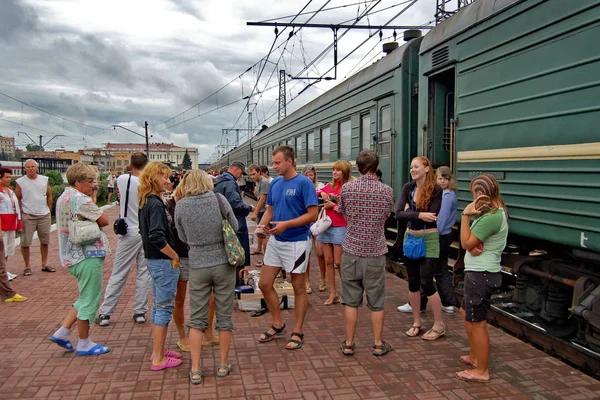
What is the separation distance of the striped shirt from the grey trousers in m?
2.52

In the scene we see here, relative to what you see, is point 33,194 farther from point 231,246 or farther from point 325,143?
point 325,143

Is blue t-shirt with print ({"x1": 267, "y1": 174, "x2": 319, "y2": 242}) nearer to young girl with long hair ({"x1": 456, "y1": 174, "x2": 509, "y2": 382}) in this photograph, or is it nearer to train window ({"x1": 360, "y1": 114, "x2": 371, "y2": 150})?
young girl with long hair ({"x1": 456, "y1": 174, "x2": 509, "y2": 382})

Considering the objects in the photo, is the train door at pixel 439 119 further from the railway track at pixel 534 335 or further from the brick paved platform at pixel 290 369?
the brick paved platform at pixel 290 369

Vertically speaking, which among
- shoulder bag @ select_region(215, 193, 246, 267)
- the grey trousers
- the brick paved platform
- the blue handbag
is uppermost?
shoulder bag @ select_region(215, 193, 246, 267)

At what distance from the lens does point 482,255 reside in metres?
4.02

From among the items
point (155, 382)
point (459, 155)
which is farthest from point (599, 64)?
point (155, 382)

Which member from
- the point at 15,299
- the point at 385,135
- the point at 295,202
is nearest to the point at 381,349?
the point at 295,202

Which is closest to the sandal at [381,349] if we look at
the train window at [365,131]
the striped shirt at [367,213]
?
the striped shirt at [367,213]

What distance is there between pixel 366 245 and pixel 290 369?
1306mm

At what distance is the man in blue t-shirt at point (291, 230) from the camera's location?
190 inches

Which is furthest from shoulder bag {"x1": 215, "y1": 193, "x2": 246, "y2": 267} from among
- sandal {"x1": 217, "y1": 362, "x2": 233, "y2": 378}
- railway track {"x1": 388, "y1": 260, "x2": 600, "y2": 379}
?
railway track {"x1": 388, "y1": 260, "x2": 600, "y2": 379}

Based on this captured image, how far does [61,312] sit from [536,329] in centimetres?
546

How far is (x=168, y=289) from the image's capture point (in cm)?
434

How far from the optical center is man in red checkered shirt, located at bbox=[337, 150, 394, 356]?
15.0ft
